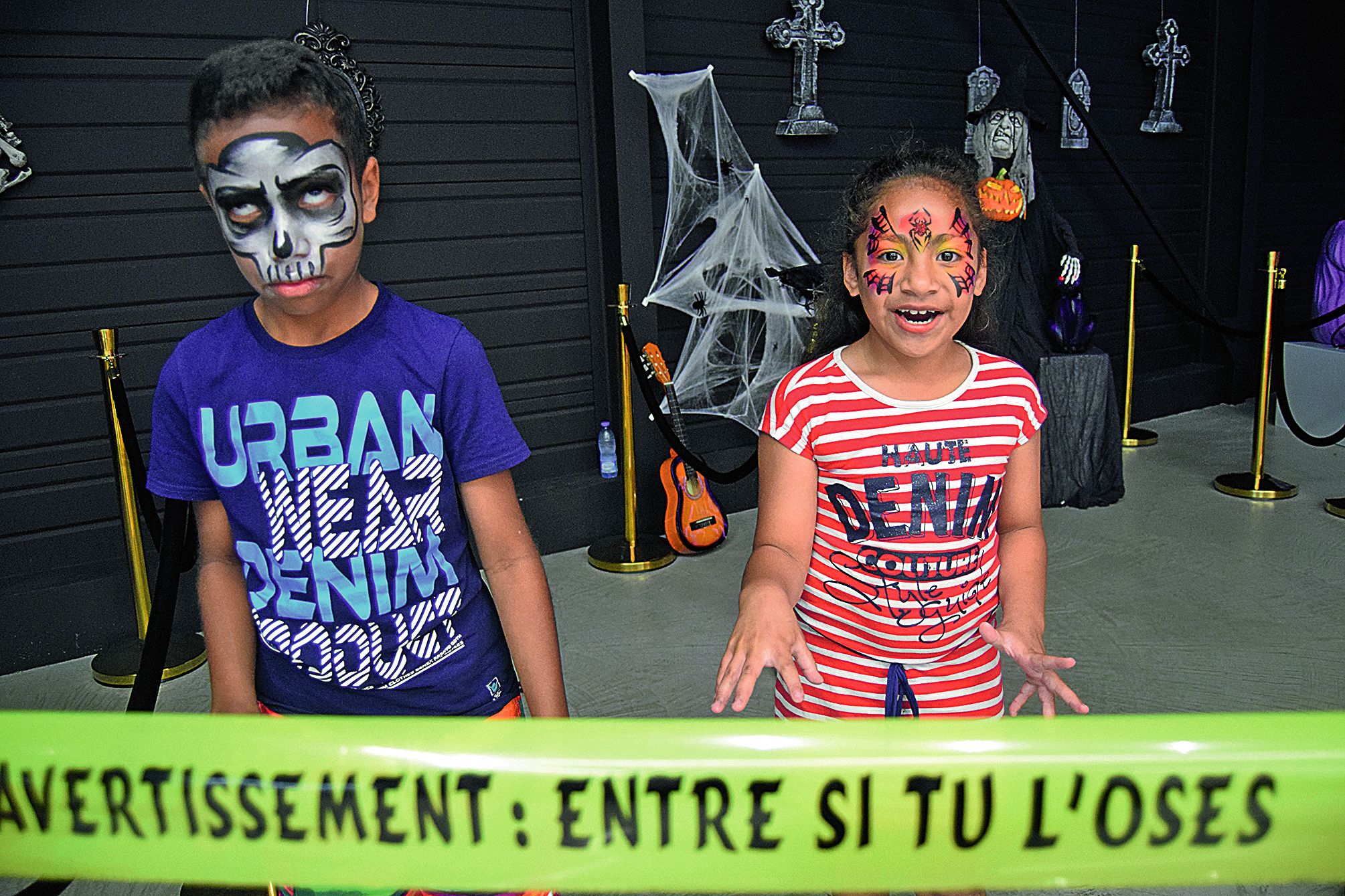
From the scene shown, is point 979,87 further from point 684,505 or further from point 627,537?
point 627,537

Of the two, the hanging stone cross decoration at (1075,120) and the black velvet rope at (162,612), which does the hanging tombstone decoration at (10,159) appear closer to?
the black velvet rope at (162,612)

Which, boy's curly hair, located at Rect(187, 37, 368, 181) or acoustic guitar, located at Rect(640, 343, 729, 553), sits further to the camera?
acoustic guitar, located at Rect(640, 343, 729, 553)

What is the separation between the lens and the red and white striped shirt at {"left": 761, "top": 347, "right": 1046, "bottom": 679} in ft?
4.59

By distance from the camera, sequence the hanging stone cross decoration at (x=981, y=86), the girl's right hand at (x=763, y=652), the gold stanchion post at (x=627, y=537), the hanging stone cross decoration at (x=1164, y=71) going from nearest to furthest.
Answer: the girl's right hand at (x=763, y=652) → the gold stanchion post at (x=627, y=537) → the hanging stone cross decoration at (x=981, y=86) → the hanging stone cross decoration at (x=1164, y=71)

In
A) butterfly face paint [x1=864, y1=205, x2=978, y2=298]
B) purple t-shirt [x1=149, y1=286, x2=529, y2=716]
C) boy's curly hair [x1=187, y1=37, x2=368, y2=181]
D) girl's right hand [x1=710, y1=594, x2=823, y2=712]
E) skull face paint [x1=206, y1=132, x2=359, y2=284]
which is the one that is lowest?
girl's right hand [x1=710, y1=594, x2=823, y2=712]

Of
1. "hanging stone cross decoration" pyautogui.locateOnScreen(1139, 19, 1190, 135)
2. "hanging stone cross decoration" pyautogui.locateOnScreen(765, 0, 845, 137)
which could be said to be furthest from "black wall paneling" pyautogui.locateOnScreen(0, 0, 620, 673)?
"hanging stone cross decoration" pyautogui.locateOnScreen(1139, 19, 1190, 135)

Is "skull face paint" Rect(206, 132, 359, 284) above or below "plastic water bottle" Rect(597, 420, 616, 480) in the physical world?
above

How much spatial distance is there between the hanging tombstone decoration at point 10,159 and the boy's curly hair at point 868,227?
2.95 metres

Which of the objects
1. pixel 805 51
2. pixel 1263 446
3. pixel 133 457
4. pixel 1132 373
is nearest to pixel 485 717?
pixel 133 457

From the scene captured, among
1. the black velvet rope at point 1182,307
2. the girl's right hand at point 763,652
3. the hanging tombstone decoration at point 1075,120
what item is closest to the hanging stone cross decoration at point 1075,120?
the hanging tombstone decoration at point 1075,120

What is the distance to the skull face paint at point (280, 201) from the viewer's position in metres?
1.10

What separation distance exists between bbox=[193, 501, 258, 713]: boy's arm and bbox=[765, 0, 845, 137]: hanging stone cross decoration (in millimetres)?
4197

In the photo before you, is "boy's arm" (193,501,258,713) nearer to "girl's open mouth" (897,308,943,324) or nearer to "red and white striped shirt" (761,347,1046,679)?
"red and white striped shirt" (761,347,1046,679)

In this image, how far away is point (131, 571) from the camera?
3.38 m
